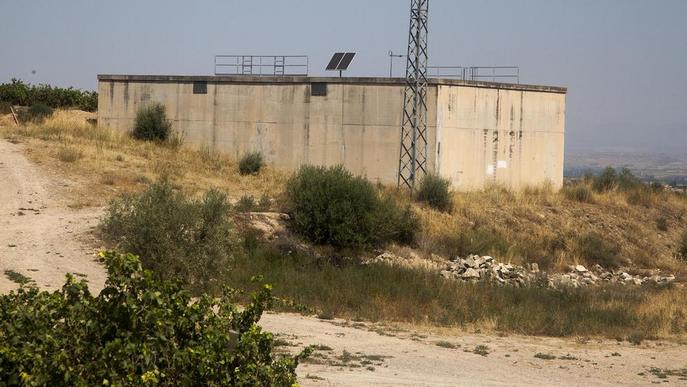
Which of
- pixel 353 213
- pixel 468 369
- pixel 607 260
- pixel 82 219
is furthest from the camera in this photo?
pixel 607 260

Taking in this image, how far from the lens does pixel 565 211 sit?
45.3 meters

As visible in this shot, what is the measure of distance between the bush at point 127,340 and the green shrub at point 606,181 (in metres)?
47.4

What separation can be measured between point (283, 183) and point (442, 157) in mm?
7077

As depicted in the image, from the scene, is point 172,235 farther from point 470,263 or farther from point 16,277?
point 470,263

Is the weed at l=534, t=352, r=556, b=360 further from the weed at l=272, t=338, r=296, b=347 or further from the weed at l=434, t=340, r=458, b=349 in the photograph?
the weed at l=272, t=338, r=296, b=347

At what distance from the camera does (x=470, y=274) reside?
29969 millimetres

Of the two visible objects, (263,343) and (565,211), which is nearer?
(263,343)

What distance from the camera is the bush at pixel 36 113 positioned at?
1994 inches

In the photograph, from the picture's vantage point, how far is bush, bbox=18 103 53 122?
50656 millimetres

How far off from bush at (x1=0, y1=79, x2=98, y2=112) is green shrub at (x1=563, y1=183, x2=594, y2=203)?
1076 inches

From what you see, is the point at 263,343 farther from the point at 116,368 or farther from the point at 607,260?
the point at 607,260

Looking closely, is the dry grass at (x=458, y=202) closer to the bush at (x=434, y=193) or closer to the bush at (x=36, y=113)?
the bush at (x=434, y=193)

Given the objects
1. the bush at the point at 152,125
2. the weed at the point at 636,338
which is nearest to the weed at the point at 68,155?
the bush at the point at 152,125

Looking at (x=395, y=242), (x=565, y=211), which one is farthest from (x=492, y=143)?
(x=395, y=242)
